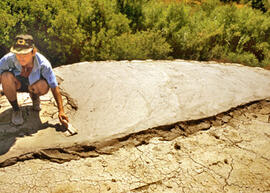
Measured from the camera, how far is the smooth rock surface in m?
2.14

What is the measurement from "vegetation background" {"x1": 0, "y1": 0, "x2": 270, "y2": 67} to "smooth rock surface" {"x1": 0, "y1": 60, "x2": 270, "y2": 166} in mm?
768

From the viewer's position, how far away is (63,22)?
388cm

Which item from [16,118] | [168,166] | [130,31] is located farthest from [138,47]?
[168,166]

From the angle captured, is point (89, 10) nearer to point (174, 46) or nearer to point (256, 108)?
point (174, 46)

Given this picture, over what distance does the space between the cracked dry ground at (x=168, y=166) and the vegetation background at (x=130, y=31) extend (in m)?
2.21

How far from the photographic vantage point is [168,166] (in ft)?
6.40

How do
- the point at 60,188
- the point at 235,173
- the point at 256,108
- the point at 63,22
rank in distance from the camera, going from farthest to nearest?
1. the point at 63,22
2. the point at 256,108
3. the point at 235,173
4. the point at 60,188

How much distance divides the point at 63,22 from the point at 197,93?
2471mm

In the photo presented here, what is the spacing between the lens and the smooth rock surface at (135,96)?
2.14 m

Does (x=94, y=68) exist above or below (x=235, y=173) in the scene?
above

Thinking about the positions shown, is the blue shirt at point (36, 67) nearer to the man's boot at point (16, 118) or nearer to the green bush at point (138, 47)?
the man's boot at point (16, 118)

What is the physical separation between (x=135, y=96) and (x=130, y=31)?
214 centimetres

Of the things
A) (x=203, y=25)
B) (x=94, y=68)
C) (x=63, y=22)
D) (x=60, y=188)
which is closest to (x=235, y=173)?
(x=60, y=188)

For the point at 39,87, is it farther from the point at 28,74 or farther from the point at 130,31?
the point at 130,31
